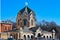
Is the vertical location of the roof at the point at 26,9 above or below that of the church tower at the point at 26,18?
above

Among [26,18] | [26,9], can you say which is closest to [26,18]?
[26,18]

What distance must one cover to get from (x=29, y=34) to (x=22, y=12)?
87.3 inches

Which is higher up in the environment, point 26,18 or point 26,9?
point 26,9

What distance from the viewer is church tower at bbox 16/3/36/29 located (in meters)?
14.6

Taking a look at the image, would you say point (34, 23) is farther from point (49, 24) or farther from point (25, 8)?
point (49, 24)

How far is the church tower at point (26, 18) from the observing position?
14.6m

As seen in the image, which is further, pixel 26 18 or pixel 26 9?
pixel 26 9

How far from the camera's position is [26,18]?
14742mm

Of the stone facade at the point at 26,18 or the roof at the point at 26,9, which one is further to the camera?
the roof at the point at 26,9

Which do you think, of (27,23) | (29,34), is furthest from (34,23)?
(29,34)

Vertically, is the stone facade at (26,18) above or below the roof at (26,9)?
below

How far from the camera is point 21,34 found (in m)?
Answer: 12.8

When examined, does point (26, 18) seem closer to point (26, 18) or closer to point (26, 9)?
point (26, 18)

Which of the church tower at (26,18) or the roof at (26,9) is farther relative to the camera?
the roof at (26,9)
